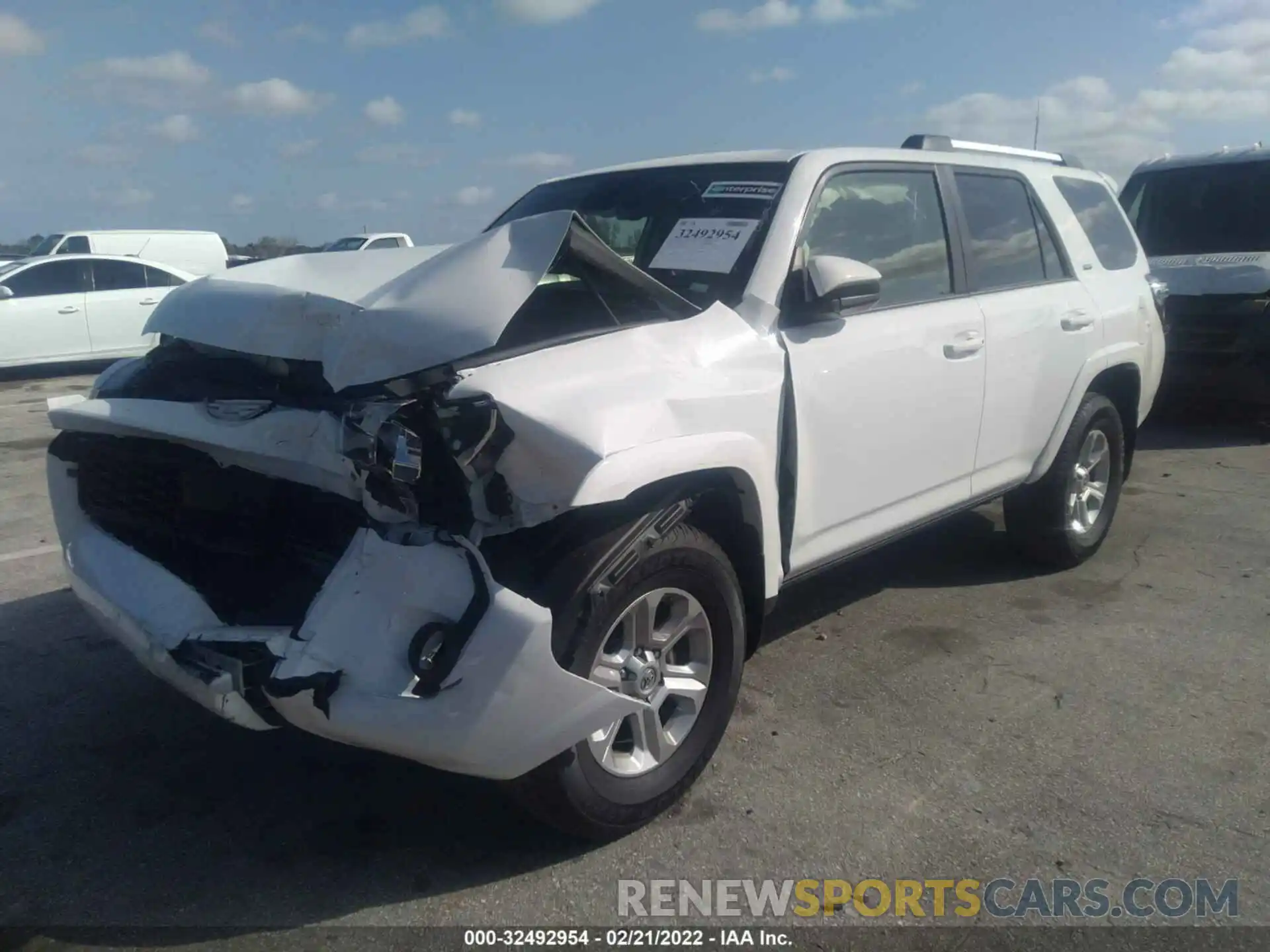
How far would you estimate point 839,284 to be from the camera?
3262mm

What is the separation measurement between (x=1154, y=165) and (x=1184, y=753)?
25.5 ft

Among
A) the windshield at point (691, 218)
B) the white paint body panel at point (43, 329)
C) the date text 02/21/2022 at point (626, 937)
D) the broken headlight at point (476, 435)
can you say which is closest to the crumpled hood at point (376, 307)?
the broken headlight at point (476, 435)

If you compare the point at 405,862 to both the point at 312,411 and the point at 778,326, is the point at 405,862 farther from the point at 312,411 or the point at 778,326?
the point at 778,326

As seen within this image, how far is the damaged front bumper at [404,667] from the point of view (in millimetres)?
2383

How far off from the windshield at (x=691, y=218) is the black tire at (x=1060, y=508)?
2102mm

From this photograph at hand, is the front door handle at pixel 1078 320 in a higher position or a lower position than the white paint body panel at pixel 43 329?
higher

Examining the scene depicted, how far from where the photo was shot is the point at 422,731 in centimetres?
238

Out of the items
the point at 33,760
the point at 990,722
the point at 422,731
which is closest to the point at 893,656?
the point at 990,722

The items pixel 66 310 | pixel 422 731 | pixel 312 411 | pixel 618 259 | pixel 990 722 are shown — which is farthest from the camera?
pixel 66 310

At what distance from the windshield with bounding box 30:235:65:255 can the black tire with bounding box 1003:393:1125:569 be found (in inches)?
674

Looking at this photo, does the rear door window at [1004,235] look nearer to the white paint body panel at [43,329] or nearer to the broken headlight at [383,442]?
the broken headlight at [383,442]

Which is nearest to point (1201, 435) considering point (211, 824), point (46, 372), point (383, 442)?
point (383, 442)

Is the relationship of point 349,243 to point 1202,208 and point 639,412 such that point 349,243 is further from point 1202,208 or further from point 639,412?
point 639,412

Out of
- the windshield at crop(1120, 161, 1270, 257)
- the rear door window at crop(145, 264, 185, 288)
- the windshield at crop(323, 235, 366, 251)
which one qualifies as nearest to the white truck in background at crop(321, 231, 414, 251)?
the windshield at crop(323, 235, 366, 251)
